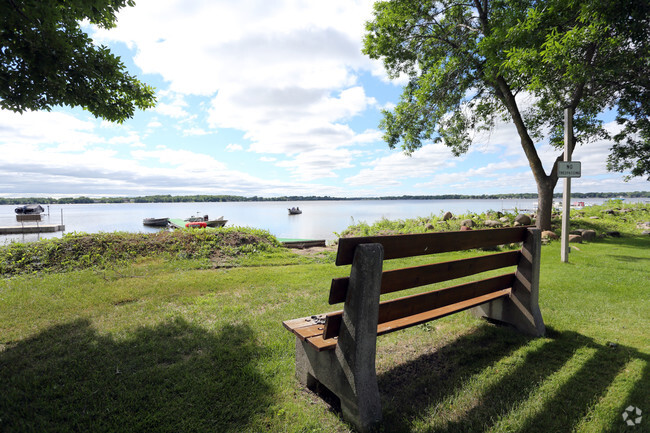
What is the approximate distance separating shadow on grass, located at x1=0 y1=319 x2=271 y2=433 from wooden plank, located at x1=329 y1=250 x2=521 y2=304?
3.89ft

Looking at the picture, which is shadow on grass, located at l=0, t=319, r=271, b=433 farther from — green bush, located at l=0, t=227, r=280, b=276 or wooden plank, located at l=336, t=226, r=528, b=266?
green bush, located at l=0, t=227, r=280, b=276

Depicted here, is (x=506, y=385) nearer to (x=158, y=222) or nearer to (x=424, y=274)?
(x=424, y=274)

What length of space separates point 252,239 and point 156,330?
630 cm

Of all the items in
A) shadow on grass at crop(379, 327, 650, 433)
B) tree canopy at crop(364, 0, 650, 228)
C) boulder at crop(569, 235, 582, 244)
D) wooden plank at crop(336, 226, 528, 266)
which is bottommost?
shadow on grass at crop(379, 327, 650, 433)

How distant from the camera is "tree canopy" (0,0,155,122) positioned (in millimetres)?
3330

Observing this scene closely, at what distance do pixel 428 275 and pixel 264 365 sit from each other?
1.79 metres

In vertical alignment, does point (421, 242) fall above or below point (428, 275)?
above

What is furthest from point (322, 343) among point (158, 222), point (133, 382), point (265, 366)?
point (158, 222)

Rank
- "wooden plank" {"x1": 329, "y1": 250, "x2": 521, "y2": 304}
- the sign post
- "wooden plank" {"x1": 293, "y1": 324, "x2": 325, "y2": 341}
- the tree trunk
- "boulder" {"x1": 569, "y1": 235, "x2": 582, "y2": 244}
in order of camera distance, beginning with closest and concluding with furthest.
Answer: "wooden plank" {"x1": 329, "y1": 250, "x2": 521, "y2": 304} → "wooden plank" {"x1": 293, "y1": 324, "x2": 325, "y2": 341} → the sign post → "boulder" {"x1": 569, "y1": 235, "x2": 582, "y2": 244} → the tree trunk

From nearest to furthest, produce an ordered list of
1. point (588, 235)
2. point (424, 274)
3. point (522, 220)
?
point (424, 274) → point (588, 235) → point (522, 220)

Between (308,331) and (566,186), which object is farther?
(566,186)

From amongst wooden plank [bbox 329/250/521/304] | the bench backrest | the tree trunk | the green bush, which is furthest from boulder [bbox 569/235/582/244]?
the green bush

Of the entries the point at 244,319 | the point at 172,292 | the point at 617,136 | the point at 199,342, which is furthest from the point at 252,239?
the point at 617,136

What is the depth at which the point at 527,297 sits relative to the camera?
12.0 feet
